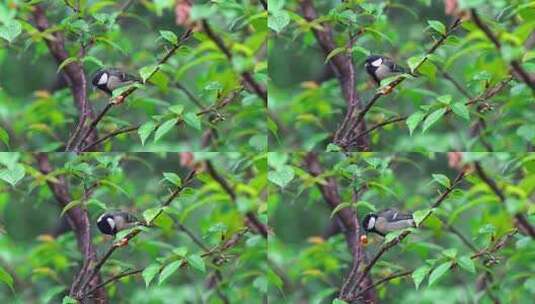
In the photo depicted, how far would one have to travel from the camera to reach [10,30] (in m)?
4.66

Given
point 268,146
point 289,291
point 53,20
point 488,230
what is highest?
point 53,20

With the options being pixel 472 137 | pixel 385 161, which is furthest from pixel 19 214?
pixel 472 137

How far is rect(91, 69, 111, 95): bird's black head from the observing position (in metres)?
4.74

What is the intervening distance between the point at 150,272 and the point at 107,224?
322mm

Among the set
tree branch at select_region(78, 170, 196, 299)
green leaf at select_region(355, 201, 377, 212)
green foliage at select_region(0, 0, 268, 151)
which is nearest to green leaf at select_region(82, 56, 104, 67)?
green foliage at select_region(0, 0, 268, 151)

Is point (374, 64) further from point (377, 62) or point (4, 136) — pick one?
point (4, 136)

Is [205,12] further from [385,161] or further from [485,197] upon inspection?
[485,197]

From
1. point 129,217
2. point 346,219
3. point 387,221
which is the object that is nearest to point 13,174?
point 129,217

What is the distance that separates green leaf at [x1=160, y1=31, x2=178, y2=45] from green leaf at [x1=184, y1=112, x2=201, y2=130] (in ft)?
1.12

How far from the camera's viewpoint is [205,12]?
4.47 metres

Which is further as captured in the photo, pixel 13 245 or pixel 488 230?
pixel 13 245

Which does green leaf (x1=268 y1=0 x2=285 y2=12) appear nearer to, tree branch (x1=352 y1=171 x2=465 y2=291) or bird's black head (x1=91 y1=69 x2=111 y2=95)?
bird's black head (x1=91 y1=69 x2=111 y2=95)

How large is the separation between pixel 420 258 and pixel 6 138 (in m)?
1.91

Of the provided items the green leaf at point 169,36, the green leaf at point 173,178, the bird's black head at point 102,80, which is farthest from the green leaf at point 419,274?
the bird's black head at point 102,80
